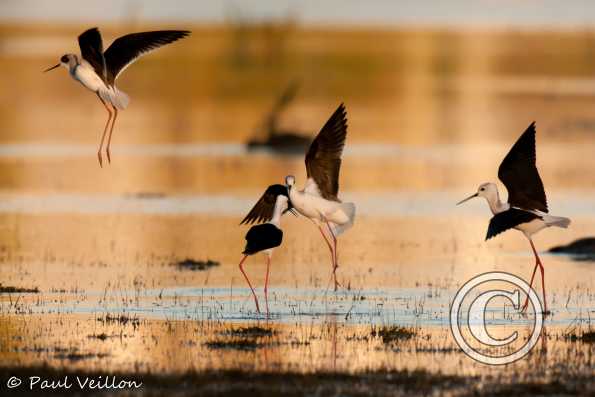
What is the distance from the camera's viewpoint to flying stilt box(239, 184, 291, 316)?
13.6 m

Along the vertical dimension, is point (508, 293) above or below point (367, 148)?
below

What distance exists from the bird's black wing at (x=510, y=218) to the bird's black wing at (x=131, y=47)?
325cm

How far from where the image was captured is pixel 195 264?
53.7ft

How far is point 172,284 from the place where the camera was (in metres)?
15.0

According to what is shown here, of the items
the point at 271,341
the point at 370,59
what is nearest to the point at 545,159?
the point at 271,341

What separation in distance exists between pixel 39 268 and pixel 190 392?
6.43 meters

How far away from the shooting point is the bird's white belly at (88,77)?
14.2 meters

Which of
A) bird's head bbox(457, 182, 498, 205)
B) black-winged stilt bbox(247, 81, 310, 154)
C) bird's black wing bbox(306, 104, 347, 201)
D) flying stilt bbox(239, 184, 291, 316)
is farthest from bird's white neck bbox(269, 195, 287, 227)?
black-winged stilt bbox(247, 81, 310, 154)

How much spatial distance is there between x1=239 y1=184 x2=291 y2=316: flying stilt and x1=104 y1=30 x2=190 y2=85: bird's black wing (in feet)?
5.44

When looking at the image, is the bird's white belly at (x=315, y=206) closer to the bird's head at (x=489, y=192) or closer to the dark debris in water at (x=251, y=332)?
the bird's head at (x=489, y=192)

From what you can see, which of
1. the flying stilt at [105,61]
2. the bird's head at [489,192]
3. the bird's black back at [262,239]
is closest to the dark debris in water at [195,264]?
the flying stilt at [105,61]

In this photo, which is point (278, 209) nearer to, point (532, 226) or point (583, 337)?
point (532, 226)

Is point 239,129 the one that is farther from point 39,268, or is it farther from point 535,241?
point 39,268
